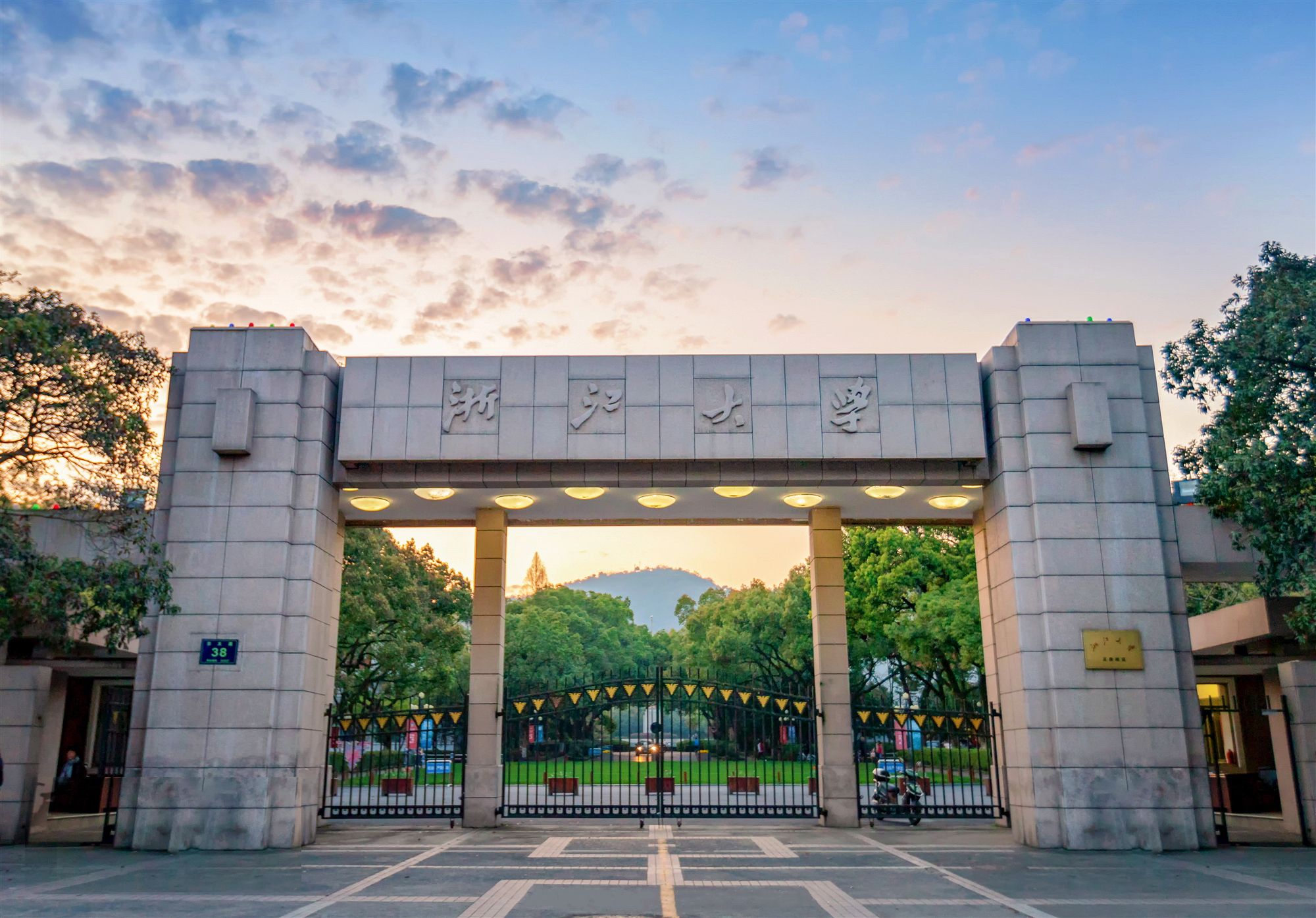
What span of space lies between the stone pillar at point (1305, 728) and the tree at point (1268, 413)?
0.58 metres

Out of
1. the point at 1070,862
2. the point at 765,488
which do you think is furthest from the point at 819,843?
the point at 765,488

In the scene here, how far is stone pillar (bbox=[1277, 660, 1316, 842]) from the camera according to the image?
42.8 feet

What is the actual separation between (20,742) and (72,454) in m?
4.84

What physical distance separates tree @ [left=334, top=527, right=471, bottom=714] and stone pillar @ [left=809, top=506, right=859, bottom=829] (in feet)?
52.5

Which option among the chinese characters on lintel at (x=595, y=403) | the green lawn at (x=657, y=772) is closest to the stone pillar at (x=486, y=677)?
the green lawn at (x=657, y=772)

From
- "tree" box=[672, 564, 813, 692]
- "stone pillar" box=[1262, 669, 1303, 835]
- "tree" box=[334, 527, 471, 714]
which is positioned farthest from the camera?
"tree" box=[672, 564, 813, 692]

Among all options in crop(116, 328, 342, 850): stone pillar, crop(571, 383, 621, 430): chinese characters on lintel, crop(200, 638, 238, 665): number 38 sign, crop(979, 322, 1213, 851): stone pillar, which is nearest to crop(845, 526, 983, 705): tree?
crop(979, 322, 1213, 851): stone pillar

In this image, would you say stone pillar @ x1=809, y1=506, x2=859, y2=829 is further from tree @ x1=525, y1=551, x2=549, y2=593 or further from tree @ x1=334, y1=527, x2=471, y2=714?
tree @ x1=525, y1=551, x2=549, y2=593

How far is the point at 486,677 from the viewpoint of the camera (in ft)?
51.4

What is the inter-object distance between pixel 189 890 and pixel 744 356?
9427 mm

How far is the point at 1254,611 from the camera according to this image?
14742 mm

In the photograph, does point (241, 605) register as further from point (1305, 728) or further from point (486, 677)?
point (1305, 728)

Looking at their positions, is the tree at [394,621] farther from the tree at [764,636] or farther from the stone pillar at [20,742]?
the stone pillar at [20,742]

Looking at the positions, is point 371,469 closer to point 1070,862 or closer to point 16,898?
point 16,898
